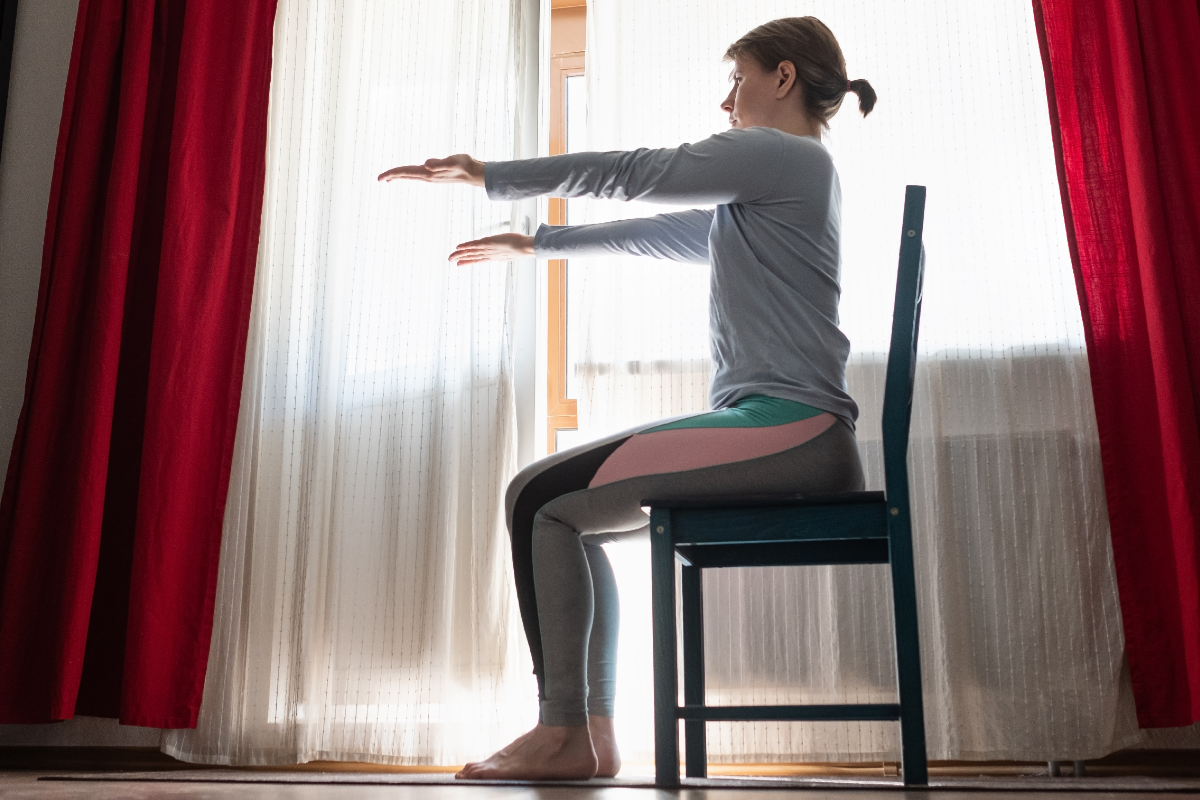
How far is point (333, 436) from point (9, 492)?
713 millimetres

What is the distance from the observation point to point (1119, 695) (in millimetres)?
1780

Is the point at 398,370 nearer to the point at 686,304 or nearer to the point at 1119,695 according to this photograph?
the point at 686,304

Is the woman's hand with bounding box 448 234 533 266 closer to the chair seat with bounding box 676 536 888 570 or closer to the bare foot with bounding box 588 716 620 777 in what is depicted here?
the chair seat with bounding box 676 536 888 570

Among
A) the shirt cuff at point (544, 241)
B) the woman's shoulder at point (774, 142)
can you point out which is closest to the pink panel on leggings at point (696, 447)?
the woman's shoulder at point (774, 142)

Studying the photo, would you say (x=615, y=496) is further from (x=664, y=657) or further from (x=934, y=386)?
(x=934, y=386)

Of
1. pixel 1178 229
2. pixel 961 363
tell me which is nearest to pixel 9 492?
pixel 961 363

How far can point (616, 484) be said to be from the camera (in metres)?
1.35

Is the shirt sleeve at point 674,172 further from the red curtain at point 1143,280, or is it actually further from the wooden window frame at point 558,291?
the red curtain at point 1143,280

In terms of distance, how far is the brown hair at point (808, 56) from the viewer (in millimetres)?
1581

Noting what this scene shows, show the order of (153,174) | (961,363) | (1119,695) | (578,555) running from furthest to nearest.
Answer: (153,174), (961,363), (1119,695), (578,555)

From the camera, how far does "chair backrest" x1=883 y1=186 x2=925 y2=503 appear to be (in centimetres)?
128

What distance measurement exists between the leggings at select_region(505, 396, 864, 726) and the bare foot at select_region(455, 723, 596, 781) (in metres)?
0.02

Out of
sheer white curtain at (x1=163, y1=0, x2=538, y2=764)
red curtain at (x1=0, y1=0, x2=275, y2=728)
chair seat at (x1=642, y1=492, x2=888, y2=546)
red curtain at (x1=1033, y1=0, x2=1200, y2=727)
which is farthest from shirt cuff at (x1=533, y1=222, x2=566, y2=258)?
red curtain at (x1=1033, y1=0, x2=1200, y2=727)

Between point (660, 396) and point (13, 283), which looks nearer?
point (660, 396)
